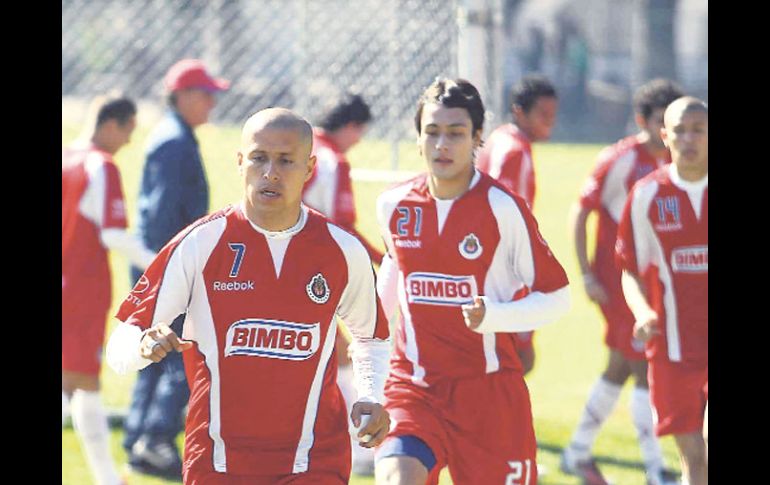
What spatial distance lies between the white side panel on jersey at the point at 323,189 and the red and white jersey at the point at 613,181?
148 centimetres

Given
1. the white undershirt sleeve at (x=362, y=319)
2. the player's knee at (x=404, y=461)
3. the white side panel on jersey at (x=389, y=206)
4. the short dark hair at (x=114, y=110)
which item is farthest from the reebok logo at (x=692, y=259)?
the short dark hair at (x=114, y=110)

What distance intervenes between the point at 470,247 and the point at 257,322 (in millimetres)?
1392

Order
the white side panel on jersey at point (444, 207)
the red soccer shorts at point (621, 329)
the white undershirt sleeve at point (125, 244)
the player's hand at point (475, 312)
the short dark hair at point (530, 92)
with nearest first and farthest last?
1. the player's hand at point (475, 312)
2. the white side panel on jersey at point (444, 207)
3. the white undershirt sleeve at point (125, 244)
4. the red soccer shorts at point (621, 329)
5. the short dark hair at point (530, 92)

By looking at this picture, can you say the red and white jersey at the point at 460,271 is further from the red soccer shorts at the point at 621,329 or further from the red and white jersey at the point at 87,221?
the red soccer shorts at the point at 621,329

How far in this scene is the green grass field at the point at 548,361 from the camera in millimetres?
8625

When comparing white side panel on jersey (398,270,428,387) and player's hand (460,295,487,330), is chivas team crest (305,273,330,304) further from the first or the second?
white side panel on jersey (398,270,428,387)

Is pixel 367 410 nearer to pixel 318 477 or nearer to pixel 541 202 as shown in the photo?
pixel 318 477

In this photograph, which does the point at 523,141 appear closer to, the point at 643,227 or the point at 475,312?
the point at 643,227

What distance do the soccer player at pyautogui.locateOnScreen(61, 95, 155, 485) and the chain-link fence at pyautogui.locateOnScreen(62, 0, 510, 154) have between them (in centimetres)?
207

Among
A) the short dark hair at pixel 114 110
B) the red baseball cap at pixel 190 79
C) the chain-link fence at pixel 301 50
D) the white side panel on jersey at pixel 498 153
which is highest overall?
the chain-link fence at pixel 301 50

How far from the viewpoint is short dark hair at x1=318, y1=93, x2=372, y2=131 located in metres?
8.92

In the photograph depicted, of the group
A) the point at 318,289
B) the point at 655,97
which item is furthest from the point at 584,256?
the point at 318,289

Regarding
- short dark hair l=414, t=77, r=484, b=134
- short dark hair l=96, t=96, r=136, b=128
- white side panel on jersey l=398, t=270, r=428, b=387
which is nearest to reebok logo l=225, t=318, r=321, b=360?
white side panel on jersey l=398, t=270, r=428, b=387

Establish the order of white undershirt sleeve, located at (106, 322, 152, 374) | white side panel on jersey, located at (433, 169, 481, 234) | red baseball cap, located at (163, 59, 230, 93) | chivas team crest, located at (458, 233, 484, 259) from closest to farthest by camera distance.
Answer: white undershirt sleeve, located at (106, 322, 152, 374)
chivas team crest, located at (458, 233, 484, 259)
white side panel on jersey, located at (433, 169, 481, 234)
red baseball cap, located at (163, 59, 230, 93)
